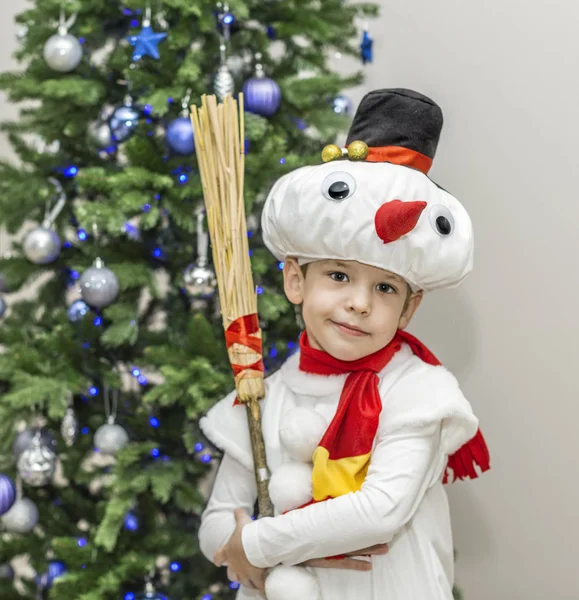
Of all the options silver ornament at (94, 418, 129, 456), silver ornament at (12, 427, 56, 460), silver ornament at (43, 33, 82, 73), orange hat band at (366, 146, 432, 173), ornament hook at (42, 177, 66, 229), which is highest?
orange hat band at (366, 146, 432, 173)

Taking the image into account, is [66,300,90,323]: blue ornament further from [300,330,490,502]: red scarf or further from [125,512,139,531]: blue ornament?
[300,330,490,502]: red scarf

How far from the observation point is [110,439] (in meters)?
1.72

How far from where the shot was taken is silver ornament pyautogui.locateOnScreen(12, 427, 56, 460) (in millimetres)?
1791

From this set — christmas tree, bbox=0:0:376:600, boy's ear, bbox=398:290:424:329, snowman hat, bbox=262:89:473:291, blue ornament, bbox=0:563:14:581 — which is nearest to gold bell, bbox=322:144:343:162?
snowman hat, bbox=262:89:473:291

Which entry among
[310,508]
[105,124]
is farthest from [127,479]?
[105,124]

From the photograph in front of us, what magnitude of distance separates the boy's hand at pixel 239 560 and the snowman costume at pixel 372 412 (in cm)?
4

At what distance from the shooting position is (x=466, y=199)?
189 centimetres

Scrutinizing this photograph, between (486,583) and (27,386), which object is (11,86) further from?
(486,583)

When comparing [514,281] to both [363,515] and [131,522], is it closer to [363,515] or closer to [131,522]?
[363,515]

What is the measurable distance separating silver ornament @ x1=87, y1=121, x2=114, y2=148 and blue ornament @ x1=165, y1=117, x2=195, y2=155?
165 millimetres

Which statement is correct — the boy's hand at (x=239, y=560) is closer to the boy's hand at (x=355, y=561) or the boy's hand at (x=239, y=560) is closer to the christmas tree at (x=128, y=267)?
the boy's hand at (x=355, y=561)

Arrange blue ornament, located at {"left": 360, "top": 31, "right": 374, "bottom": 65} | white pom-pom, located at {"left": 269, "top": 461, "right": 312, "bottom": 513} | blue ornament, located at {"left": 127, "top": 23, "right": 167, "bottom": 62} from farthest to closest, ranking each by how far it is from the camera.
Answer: blue ornament, located at {"left": 360, "top": 31, "right": 374, "bottom": 65}, blue ornament, located at {"left": 127, "top": 23, "right": 167, "bottom": 62}, white pom-pom, located at {"left": 269, "top": 461, "right": 312, "bottom": 513}

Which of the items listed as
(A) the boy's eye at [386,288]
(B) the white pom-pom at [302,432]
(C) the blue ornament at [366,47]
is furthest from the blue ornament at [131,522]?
(C) the blue ornament at [366,47]

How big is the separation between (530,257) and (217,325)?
722 mm
